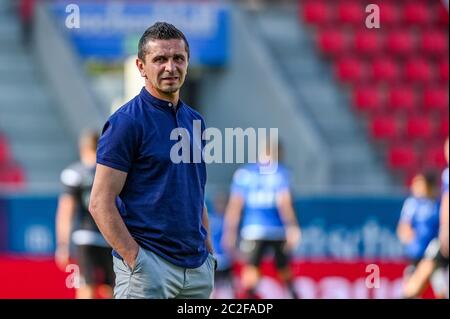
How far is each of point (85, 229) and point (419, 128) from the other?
7961 millimetres

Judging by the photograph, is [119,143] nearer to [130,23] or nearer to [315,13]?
[130,23]

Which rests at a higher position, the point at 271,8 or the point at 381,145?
the point at 271,8

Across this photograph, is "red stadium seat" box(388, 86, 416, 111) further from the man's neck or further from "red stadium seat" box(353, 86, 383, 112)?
the man's neck

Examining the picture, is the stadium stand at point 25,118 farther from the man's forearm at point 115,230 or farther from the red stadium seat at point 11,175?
the man's forearm at point 115,230

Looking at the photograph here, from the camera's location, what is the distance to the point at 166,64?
15.7 feet

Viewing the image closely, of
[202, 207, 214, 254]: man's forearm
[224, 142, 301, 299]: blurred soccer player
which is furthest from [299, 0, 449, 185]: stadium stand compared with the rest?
[202, 207, 214, 254]: man's forearm

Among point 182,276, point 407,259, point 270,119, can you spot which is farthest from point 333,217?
point 182,276

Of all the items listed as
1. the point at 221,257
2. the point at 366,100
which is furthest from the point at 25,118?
the point at 366,100

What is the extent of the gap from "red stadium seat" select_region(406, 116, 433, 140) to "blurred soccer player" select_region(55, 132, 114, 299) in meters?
7.72

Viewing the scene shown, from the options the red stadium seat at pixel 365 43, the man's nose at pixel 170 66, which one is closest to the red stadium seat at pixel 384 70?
the red stadium seat at pixel 365 43

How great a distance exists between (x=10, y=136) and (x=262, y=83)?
3587 mm

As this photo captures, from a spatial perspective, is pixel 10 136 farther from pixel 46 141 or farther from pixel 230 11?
pixel 230 11

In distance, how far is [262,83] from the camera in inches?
650

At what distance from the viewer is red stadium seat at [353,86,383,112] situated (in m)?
17.5
